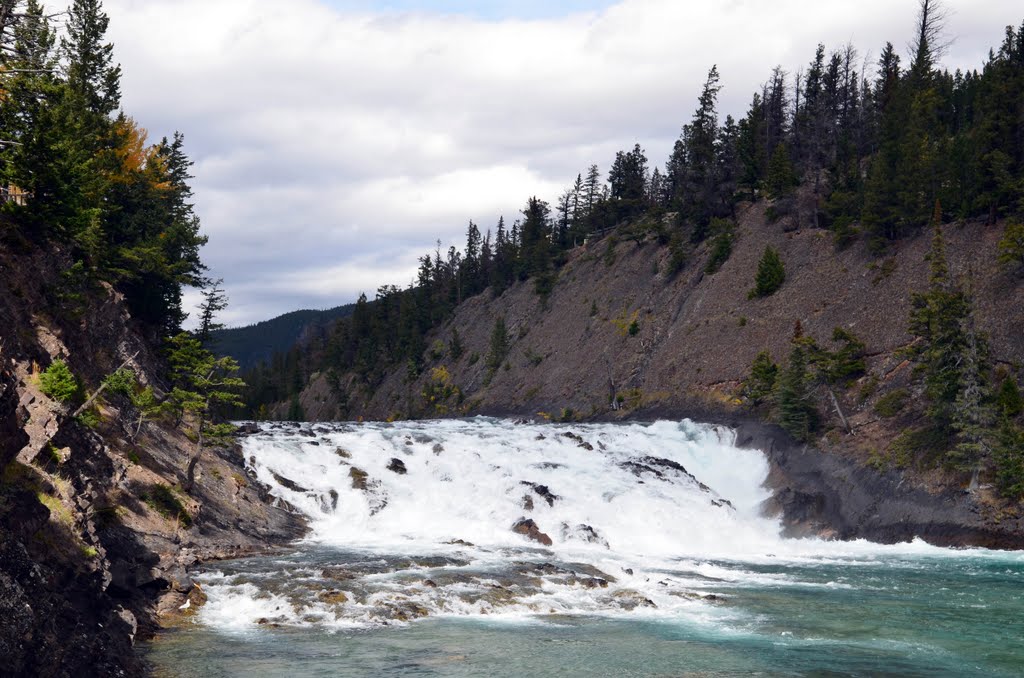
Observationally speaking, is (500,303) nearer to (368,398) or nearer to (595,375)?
(368,398)

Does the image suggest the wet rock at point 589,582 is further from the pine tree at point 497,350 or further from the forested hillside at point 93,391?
the pine tree at point 497,350

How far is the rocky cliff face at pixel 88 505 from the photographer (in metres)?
13.4

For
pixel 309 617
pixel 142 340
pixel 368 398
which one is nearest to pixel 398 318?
pixel 368 398

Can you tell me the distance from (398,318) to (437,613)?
10468 cm

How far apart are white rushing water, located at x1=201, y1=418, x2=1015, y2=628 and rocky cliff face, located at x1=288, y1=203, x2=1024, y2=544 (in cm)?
313

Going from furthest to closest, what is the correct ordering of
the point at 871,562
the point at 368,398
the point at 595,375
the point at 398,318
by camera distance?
1. the point at 398,318
2. the point at 368,398
3. the point at 595,375
4. the point at 871,562

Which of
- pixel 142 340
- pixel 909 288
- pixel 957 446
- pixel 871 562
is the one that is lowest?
pixel 871 562

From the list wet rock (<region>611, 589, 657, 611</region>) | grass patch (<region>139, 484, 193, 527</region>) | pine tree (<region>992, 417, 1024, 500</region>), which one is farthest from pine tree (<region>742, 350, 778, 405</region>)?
grass patch (<region>139, 484, 193, 527</region>)

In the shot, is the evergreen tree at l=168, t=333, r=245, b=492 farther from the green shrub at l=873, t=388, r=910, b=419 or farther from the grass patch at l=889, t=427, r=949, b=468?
the green shrub at l=873, t=388, r=910, b=419

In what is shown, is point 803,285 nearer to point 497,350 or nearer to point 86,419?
point 497,350

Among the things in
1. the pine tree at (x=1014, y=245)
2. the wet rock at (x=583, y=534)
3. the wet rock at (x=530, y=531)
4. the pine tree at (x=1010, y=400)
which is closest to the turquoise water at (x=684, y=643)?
the wet rock at (x=583, y=534)

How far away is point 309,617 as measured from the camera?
1980cm

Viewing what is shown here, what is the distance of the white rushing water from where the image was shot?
2170 centimetres

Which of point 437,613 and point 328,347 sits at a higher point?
point 328,347
